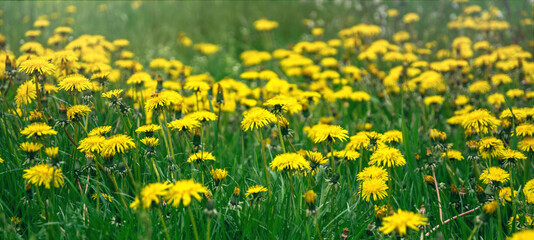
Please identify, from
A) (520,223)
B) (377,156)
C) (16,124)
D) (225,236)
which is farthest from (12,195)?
(520,223)

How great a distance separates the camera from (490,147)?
2.48 m

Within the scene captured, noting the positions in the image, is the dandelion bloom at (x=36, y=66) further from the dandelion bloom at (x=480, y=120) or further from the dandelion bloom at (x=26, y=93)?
the dandelion bloom at (x=480, y=120)

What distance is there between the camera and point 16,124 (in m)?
2.78

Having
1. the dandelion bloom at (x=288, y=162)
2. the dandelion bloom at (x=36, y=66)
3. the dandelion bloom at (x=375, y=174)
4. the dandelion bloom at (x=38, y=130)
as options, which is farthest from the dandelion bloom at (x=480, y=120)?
the dandelion bloom at (x=36, y=66)

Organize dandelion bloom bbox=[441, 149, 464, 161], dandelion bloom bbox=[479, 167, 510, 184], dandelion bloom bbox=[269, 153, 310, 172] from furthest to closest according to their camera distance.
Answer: dandelion bloom bbox=[441, 149, 464, 161] < dandelion bloom bbox=[479, 167, 510, 184] < dandelion bloom bbox=[269, 153, 310, 172]

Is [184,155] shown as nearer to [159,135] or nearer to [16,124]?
[159,135]

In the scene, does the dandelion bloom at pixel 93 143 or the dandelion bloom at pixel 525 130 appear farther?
the dandelion bloom at pixel 525 130

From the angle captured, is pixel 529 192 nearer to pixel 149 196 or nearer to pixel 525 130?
pixel 525 130

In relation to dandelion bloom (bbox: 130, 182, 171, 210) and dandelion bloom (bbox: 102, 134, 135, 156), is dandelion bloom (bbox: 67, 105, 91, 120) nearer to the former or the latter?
dandelion bloom (bbox: 102, 134, 135, 156)

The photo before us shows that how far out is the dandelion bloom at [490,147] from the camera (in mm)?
2434

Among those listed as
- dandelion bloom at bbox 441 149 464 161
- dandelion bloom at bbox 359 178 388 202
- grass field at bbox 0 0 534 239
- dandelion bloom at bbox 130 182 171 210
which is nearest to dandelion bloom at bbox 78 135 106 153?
grass field at bbox 0 0 534 239

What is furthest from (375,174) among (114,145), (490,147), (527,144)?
(114,145)

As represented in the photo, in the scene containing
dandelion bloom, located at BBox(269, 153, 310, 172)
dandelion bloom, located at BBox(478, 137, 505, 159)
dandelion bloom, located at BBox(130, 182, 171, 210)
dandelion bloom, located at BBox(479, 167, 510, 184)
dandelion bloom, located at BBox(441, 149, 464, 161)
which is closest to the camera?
dandelion bloom, located at BBox(130, 182, 171, 210)

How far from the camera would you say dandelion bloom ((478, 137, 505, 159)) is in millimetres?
2434
